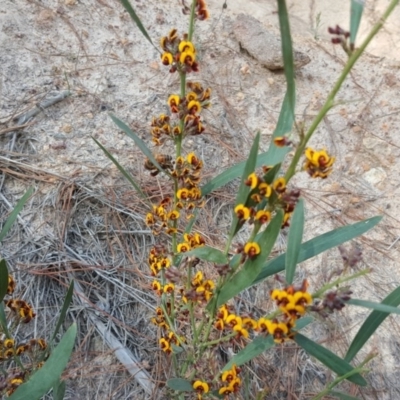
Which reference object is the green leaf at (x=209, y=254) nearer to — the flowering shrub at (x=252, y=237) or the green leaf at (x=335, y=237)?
the flowering shrub at (x=252, y=237)

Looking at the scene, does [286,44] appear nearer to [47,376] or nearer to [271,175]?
[271,175]

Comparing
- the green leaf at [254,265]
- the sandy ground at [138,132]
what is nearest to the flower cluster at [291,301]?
the green leaf at [254,265]

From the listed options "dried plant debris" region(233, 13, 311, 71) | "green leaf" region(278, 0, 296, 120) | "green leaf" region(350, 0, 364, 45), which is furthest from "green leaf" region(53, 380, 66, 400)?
"dried plant debris" region(233, 13, 311, 71)

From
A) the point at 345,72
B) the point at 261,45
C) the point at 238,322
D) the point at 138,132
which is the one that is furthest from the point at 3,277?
the point at 261,45

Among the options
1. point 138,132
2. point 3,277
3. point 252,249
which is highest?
point 252,249

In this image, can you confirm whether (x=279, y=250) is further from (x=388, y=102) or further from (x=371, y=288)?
(x=388, y=102)

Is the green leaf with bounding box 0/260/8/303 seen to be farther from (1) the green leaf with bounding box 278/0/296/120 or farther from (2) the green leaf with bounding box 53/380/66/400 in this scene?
(1) the green leaf with bounding box 278/0/296/120

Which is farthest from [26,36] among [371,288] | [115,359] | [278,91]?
[371,288]
